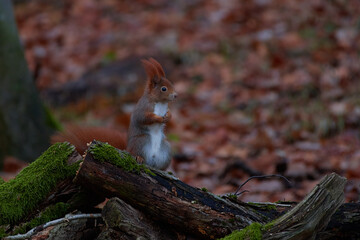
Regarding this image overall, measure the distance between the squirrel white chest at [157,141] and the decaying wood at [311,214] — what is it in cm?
83

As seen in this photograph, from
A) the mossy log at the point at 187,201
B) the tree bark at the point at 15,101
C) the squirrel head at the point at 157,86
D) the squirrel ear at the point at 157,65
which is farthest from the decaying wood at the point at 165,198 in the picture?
the tree bark at the point at 15,101

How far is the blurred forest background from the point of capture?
4688mm

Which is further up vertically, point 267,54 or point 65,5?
point 65,5

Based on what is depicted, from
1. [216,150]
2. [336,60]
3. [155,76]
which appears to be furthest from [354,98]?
[155,76]

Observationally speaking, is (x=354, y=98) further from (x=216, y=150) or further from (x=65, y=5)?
(x=65, y=5)

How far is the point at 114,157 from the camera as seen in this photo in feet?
7.39

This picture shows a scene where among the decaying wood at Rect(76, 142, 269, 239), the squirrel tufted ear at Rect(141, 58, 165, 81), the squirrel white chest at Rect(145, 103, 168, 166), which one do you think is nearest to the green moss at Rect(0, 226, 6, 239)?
the decaying wood at Rect(76, 142, 269, 239)

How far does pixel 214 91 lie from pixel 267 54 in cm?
102

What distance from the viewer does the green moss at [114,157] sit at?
2221 millimetres

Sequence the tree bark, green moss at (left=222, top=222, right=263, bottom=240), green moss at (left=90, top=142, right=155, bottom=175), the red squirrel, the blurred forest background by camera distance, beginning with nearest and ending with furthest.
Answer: green moss at (left=222, top=222, right=263, bottom=240) → green moss at (left=90, top=142, right=155, bottom=175) → the red squirrel → the blurred forest background → the tree bark

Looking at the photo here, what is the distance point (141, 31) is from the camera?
9047 millimetres

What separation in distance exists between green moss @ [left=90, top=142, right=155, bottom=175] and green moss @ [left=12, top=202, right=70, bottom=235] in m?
0.35

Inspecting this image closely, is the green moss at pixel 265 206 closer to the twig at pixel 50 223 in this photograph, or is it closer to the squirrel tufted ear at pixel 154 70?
the twig at pixel 50 223

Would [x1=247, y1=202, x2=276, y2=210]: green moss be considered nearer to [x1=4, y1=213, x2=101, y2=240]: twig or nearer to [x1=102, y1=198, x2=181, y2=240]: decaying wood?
[x1=102, y1=198, x2=181, y2=240]: decaying wood
